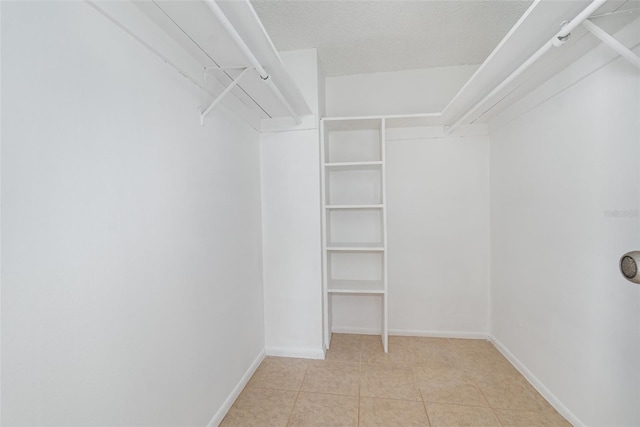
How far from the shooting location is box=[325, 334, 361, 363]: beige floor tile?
95.8 inches

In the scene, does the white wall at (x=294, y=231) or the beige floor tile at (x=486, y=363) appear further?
the white wall at (x=294, y=231)

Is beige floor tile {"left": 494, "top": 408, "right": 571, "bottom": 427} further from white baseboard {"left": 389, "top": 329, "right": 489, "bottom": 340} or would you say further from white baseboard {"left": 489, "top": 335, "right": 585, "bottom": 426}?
white baseboard {"left": 389, "top": 329, "right": 489, "bottom": 340}

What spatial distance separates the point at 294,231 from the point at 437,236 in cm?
140

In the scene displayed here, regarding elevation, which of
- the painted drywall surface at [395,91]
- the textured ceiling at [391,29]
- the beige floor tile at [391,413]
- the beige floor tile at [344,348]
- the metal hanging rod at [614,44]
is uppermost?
the textured ceiling at [391,29]

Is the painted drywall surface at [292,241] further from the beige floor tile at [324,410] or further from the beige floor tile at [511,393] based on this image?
the beige floor tile at [511,393]

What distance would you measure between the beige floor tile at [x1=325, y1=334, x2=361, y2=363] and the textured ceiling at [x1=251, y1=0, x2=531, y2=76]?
2598 mm

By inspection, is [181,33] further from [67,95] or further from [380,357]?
[380,357]

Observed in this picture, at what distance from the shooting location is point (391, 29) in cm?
207

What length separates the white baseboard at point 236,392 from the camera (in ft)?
5.46

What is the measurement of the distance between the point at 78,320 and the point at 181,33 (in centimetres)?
116

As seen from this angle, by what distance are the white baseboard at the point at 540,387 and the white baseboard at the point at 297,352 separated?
1.53 metres

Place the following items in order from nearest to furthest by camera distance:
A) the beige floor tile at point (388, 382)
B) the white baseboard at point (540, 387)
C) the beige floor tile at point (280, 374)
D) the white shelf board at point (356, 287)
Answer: the white baseboard at point (540, 387), the beige floor tile at point (388, 382), the beige floor tile at point (280, 374), the white shelf board at point (356, 287)

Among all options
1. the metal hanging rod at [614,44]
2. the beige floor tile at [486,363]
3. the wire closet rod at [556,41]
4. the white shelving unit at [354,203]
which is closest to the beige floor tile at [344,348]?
Result: the white shelving unit at [354,203]

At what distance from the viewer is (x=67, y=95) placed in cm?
84
